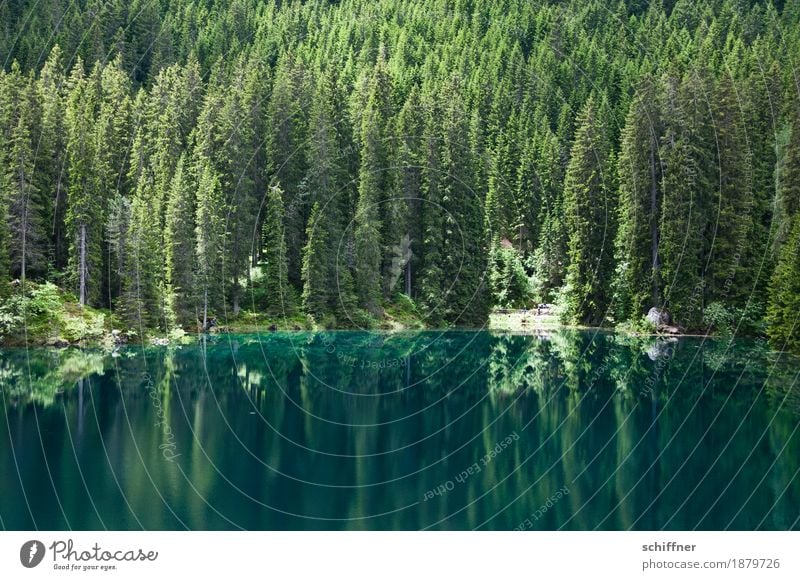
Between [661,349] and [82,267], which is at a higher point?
[82,267]

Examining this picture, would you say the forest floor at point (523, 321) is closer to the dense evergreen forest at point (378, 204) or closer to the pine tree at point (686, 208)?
the dense evergreen forest at point (378, 204)

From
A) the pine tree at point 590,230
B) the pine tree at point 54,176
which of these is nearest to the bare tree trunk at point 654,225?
the pine tree at point 590,230

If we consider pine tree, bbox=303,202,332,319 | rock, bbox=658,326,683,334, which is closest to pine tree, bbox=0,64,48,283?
pine tree, bbox=303,202,332,319

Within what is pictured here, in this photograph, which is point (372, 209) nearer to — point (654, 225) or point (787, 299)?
point (654, 225)

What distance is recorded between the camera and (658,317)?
206 ft

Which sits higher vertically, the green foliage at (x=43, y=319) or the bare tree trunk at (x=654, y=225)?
the bare tree trunk at (x=654, y=225)

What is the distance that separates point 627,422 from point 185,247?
33162mm

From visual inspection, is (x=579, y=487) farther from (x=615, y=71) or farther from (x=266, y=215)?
(x=615, y=71)

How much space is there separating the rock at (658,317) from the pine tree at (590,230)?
502 centimetres

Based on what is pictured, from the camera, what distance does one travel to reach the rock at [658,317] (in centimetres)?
6275

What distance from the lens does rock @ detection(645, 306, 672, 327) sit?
62.8m

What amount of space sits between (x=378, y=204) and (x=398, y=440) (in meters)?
38.0

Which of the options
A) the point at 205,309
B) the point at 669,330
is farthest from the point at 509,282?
the point at 205,309

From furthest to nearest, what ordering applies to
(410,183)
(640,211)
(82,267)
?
(410,183) → (640,211) → (82,267)
